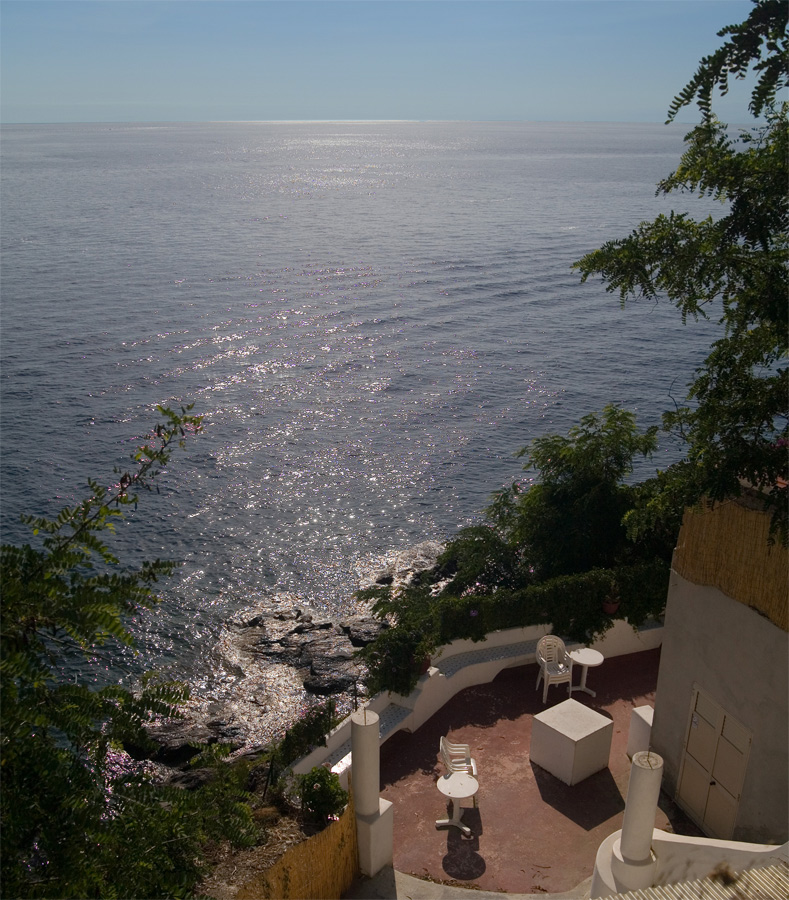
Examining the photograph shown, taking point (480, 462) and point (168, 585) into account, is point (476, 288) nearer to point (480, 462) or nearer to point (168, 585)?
point (480, 462)

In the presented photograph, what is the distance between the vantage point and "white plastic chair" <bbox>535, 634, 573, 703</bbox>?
528 inches

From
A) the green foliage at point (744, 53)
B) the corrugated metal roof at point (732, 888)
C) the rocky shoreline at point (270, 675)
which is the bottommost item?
the rocky shoreline at point (270, 675)

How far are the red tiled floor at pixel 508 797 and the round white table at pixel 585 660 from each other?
0.13m

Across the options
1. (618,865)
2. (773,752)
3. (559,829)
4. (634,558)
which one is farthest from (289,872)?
(634,558)

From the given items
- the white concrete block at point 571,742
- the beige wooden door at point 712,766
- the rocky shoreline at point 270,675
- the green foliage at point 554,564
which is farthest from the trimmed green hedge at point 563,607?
the rocky shoreline at point 270,675

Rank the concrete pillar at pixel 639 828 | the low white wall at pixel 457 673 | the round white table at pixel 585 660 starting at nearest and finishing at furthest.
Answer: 1. the concrete pillar at pixel 639 828
2. the low white wall at pixel 457 673
3. the round white table at pixel 585 660

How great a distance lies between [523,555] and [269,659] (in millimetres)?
9395

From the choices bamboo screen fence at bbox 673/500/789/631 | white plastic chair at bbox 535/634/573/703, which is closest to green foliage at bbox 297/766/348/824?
white plastic chair at bbox 535/634/573/703

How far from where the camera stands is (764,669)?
29.2 feet

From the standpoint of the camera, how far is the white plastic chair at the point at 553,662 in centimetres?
1341

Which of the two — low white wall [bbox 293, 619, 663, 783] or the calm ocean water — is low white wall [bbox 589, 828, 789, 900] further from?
the calm ocean water

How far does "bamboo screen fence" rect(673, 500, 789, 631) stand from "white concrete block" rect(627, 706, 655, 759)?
8.66ft

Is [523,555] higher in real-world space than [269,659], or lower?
higher

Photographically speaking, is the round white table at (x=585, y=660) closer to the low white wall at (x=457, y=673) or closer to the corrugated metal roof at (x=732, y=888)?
the low white wall at (x=457, y=673)
